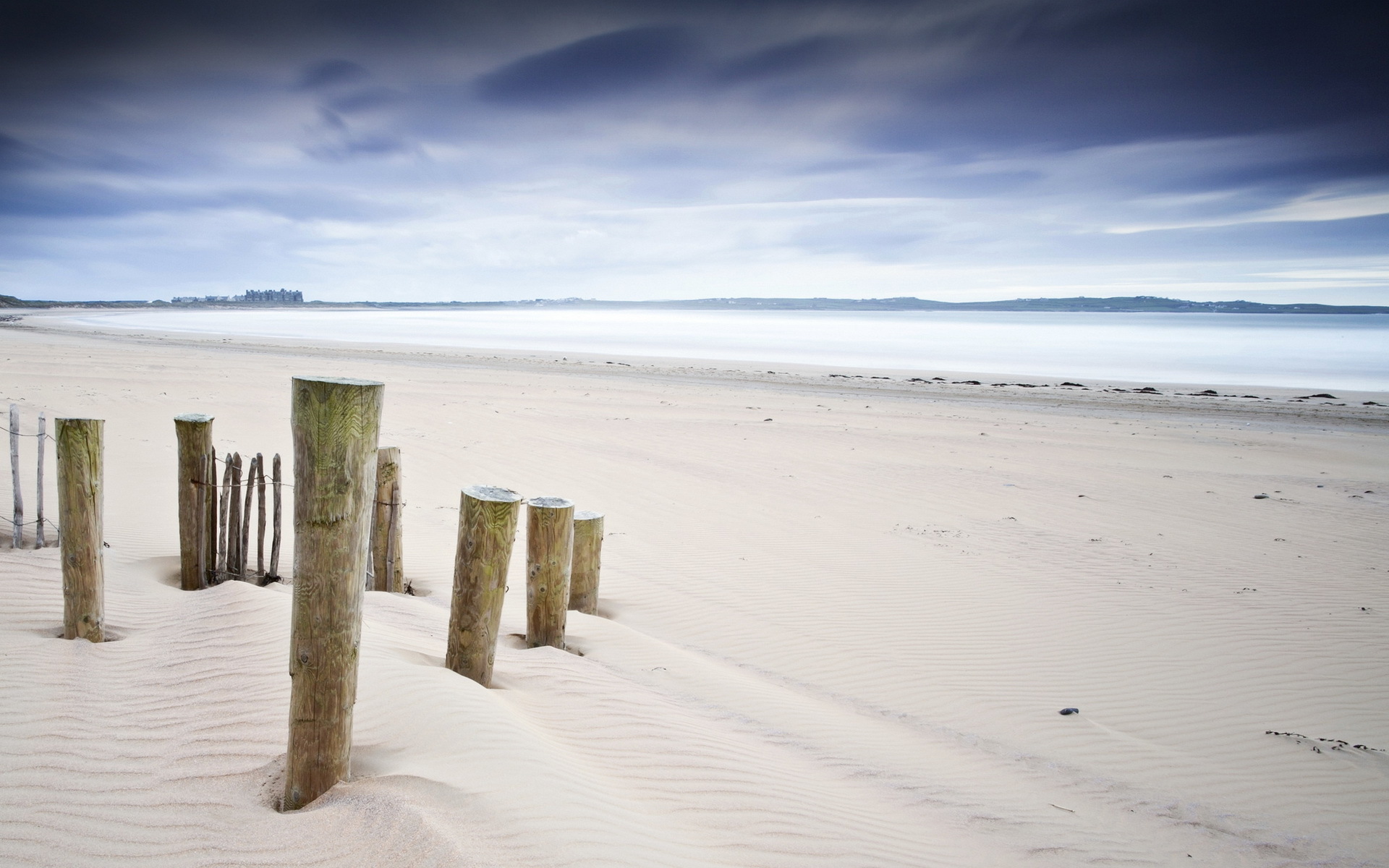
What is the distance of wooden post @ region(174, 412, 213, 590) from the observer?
5.32 metres

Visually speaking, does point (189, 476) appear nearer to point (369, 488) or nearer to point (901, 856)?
point (369, 488)

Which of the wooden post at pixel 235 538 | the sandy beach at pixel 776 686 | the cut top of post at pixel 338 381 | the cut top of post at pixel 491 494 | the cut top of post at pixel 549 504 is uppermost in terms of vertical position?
the cut top of post at pixel 338 381

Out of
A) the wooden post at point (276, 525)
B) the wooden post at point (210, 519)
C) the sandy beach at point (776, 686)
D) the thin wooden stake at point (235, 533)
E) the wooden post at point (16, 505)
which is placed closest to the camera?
the sandy beach at point (776, 686)

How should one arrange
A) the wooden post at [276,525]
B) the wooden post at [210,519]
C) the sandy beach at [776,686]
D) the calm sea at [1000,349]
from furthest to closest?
the calm sea at [1000,349], the wooden post at [276,525], the wooden post at [210,519], the sandy beach at [776,686]

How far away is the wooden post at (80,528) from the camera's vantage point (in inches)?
167

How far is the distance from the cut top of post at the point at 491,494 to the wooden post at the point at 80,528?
2227 millimetres

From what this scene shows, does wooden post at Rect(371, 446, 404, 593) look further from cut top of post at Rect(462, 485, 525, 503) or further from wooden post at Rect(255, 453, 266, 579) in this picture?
cut top of post at Rect(462, 485, 525, 503)

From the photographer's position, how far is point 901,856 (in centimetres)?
341

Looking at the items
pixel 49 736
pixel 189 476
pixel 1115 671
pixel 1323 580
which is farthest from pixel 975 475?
pixel 49 736

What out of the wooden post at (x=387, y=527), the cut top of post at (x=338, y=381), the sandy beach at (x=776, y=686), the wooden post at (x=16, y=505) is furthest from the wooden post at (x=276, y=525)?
the cut top of post at (x=338, y=381)

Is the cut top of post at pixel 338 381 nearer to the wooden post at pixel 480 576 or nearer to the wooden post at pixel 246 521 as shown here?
the wooden post at pixel 480 576

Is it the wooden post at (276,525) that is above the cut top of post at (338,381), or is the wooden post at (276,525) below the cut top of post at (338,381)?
below

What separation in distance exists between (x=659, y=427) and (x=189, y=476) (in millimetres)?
10980

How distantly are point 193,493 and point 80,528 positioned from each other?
1.17 meters
